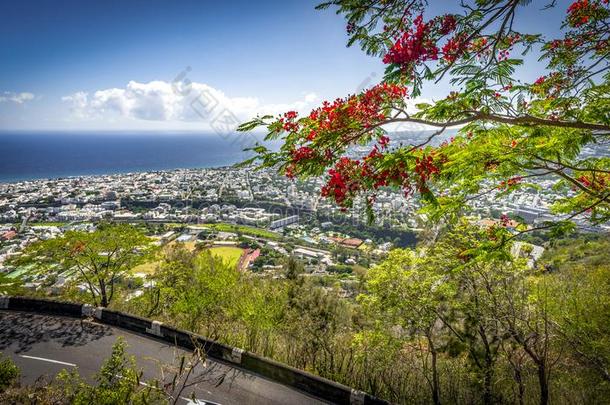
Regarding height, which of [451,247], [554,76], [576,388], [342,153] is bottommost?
[576,388]

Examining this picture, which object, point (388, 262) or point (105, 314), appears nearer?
point (388, 262)

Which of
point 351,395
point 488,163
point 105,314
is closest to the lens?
point 488,163

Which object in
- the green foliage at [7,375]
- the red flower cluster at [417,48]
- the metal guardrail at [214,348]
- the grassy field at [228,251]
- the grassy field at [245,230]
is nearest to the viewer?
the red flower cluster at [417,48]

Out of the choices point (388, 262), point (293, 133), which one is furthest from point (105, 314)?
point (293, 133)

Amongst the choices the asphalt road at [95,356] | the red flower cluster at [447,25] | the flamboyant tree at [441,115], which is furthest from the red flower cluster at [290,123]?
the asphalt road at [95,356]

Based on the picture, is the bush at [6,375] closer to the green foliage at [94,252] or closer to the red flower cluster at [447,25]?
the red flower cluster at [447,25]

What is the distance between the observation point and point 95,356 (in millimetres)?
7699

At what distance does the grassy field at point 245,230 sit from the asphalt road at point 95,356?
38.8 metres

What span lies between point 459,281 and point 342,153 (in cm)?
559

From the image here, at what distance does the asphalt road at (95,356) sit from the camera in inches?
259

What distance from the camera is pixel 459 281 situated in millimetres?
7461

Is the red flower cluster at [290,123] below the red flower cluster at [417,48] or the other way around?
below

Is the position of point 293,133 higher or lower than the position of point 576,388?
higher

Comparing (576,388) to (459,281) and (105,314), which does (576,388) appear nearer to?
(459,281)
